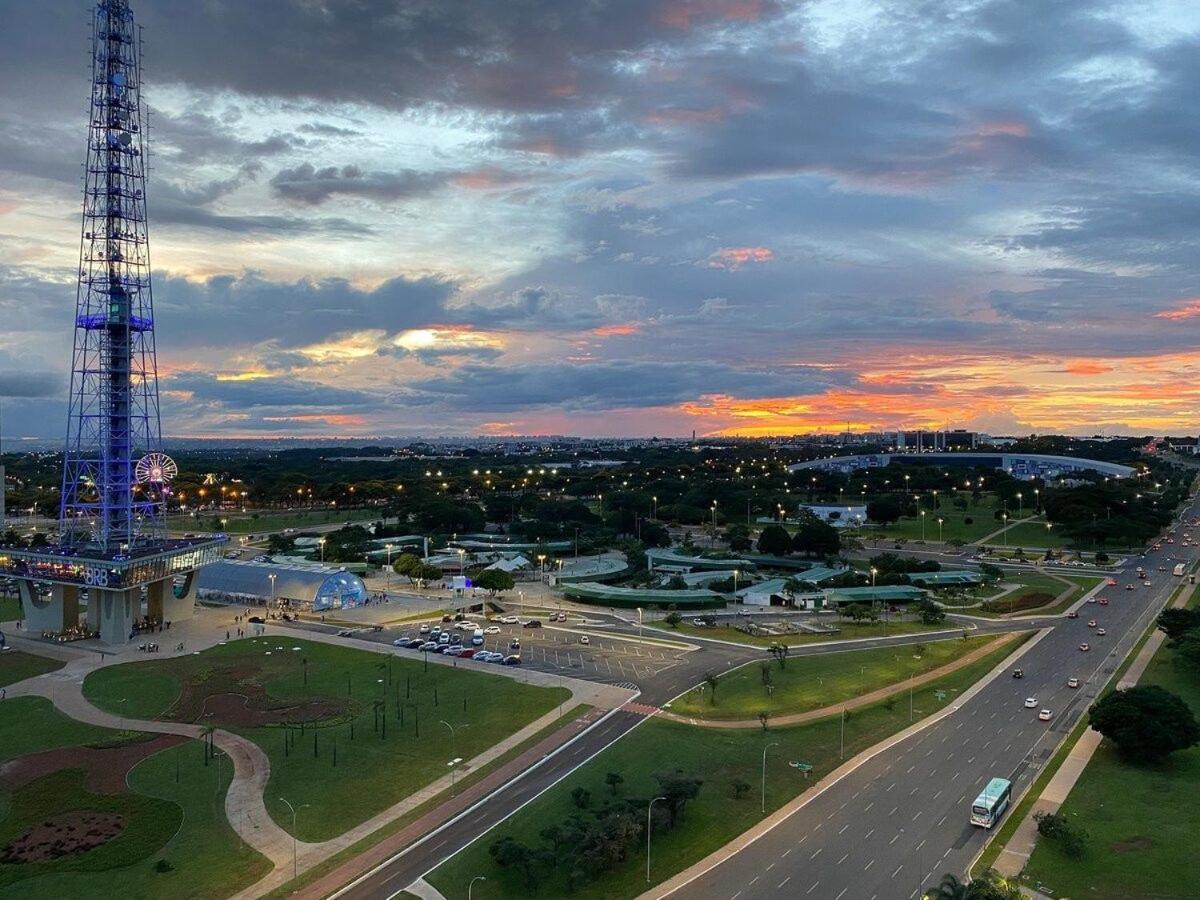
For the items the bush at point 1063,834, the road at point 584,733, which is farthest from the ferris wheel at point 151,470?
the bush at point 1063,834

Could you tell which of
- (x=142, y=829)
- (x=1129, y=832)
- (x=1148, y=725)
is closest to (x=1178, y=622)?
(x=1148, y=725)

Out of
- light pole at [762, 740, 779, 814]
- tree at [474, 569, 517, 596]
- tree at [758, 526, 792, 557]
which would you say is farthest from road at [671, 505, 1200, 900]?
tree at [758, 526, 792, 557]

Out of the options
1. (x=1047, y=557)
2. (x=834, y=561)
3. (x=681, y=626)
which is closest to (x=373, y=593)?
(x=681, y=626)

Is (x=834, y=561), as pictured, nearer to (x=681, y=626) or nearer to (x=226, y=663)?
(x=681, y=626)

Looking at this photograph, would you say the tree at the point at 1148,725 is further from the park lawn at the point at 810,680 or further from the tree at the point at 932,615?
the tree at the point at 932,615

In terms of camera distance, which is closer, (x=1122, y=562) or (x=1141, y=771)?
(x=1141, y=771)
